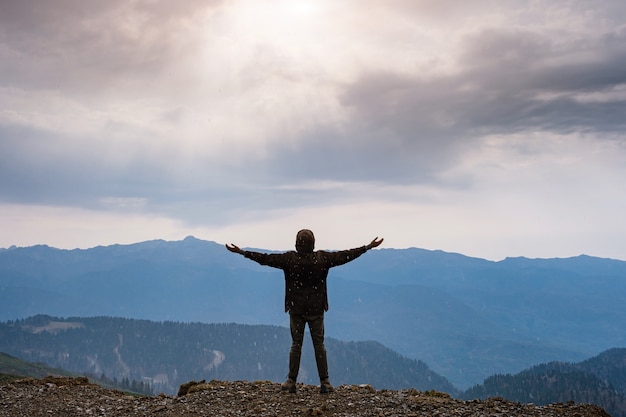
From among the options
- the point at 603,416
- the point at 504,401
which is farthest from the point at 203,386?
the point at 603,416

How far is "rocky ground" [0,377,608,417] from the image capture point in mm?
14961

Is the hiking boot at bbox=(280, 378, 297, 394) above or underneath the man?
underneath

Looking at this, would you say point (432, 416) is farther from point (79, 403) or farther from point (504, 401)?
point (79, 403)

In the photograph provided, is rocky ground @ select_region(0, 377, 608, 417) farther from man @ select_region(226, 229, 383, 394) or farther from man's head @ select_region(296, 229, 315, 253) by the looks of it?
man's head @ select_region(296, 229, 315, 253)

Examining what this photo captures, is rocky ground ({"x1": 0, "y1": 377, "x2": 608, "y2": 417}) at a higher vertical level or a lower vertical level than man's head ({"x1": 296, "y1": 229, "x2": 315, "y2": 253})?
lower

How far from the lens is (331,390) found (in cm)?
1725

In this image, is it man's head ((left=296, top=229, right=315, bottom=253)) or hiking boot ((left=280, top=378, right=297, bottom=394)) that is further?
hiking boot ((left=280, top=378, right=297, bottom=394))

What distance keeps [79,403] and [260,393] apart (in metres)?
6.17

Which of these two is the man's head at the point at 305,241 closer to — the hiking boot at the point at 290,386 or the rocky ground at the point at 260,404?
the hiking boot at the point at 290,386

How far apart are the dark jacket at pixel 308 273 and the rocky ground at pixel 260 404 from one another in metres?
2.82

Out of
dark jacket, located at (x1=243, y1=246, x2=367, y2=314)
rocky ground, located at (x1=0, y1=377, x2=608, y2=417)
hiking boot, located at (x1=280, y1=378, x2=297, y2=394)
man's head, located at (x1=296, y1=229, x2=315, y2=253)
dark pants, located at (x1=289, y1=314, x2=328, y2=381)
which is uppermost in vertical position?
man's head, located at (x1=296, y1=229, x2=315, y2=253)

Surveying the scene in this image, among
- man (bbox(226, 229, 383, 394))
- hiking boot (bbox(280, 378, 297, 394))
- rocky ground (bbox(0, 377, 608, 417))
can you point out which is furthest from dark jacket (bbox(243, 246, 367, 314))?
rocky ground (bbox(0, 377, 608, 417))

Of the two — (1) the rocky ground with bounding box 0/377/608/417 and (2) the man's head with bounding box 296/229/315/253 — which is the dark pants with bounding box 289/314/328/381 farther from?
(2) the man's head with bounding box 296/229/315/253

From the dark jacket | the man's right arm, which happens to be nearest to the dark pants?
the dark jacket
